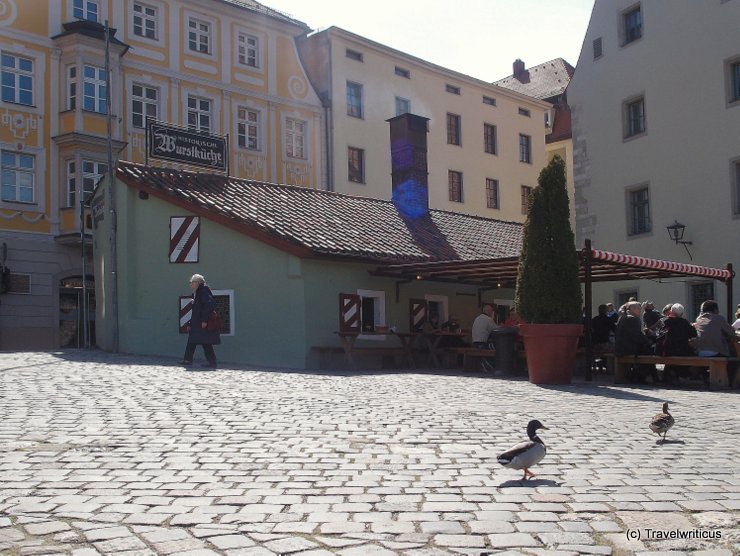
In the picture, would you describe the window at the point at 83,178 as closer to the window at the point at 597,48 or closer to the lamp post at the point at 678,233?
the window at the point at 597,48

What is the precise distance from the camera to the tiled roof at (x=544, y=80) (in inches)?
2093

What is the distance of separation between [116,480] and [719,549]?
3750 millimetres

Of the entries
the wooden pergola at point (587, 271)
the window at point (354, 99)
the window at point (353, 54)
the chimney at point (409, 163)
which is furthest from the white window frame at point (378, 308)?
the window at point (353, 54)

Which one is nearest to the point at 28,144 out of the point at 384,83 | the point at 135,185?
the point at 135,185

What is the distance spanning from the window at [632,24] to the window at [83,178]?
57.4ft

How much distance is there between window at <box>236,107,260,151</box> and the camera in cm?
3541

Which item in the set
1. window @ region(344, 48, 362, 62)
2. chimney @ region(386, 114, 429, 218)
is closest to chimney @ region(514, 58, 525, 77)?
window @ region(344, 48, 362, 62)

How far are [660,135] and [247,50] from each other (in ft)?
56.1

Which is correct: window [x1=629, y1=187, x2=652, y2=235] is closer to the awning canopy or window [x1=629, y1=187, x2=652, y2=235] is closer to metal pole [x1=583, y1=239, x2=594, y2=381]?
the awning canopy

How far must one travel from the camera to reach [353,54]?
3944 centimetres

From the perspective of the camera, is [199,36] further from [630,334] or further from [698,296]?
[630,334]

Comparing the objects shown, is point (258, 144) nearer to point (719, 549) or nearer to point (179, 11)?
point (179, 11)

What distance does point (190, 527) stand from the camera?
4.75 m

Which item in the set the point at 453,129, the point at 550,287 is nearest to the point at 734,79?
the point at 550,287
